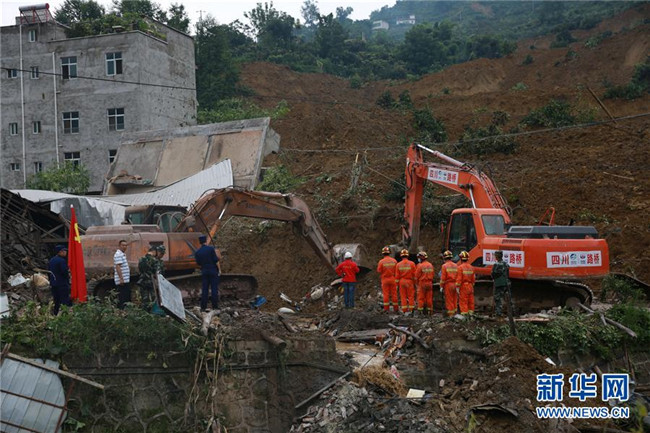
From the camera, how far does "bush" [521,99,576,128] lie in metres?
31.8

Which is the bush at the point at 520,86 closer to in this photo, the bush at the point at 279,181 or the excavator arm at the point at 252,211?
the bush at the point at 279,181

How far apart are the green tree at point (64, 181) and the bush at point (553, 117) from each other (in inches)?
760

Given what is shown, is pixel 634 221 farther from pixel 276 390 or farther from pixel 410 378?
pixel 276 390

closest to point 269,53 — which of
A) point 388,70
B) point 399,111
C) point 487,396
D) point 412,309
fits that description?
point 388,70

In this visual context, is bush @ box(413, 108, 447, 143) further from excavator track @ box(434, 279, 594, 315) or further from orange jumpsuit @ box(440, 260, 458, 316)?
orange jumpsuit @ box(440, 260, 458, 316)

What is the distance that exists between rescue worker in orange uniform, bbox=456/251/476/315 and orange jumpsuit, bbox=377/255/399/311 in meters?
1.62

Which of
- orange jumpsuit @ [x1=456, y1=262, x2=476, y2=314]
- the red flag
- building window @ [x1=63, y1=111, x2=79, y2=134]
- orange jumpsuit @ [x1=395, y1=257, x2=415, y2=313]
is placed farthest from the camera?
building window @ [x1=63, y1=111, x2=79, y2=134]

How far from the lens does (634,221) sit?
69.1 feet

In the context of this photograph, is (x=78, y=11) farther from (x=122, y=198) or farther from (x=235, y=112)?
(x=122, y=198)

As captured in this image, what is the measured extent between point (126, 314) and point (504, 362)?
581 centimetres

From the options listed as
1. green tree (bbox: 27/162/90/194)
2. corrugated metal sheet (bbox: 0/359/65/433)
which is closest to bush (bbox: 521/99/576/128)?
green tree (bbox: 27/162/90/194)

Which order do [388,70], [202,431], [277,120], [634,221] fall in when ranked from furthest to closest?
[388,70] < [277,120] < [634,221] < [202,431]

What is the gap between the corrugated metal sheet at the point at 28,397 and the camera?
1007 cm

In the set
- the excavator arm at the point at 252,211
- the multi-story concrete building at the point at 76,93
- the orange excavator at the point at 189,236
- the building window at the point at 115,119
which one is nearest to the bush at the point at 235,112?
the multi-story concrete building at the point at 76,93
